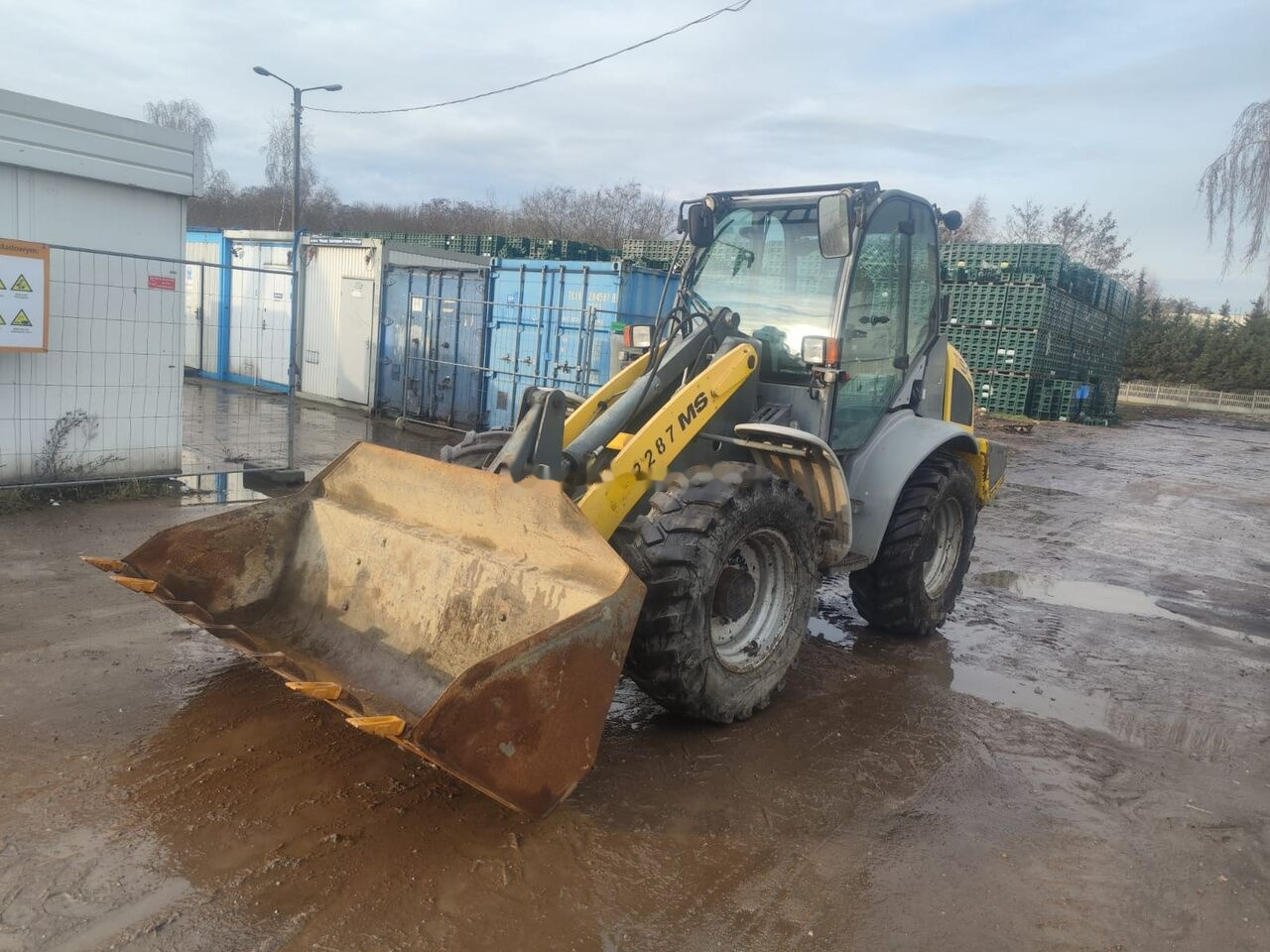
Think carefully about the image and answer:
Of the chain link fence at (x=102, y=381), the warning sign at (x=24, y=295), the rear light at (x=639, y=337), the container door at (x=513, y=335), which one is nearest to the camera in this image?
the rear light at (x=639, y=337)

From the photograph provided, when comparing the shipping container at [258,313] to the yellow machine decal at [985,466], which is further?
the shipping container at [258,313]

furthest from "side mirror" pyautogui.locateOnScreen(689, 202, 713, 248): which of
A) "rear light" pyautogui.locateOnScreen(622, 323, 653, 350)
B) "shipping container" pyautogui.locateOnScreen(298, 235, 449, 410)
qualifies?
"shipping container" pyautogui.locateOnScreen(298, 235, 449, 410)

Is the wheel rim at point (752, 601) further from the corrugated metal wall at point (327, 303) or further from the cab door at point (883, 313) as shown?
the corrugated metal wall at point (327, 303)

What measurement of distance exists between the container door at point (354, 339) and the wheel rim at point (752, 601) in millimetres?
13122

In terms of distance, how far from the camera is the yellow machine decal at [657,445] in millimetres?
4055

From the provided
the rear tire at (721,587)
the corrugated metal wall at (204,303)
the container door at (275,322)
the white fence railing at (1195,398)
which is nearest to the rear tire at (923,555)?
the rear tire at (721,587)

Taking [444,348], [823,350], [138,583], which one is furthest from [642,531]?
[444,348]

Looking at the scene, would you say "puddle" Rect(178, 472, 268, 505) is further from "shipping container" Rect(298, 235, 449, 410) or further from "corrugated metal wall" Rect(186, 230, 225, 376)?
"corrugated metal wall" Rect(186, 230, 225, 376)

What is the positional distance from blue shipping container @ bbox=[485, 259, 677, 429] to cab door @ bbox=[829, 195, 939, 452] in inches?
244

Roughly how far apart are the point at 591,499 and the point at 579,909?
1.68 metres

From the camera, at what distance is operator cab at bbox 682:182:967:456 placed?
5.07 metres

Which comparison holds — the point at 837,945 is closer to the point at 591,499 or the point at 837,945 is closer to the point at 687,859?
the point at 687,859

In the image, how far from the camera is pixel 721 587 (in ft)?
14.0

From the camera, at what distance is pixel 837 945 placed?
9.60ft
